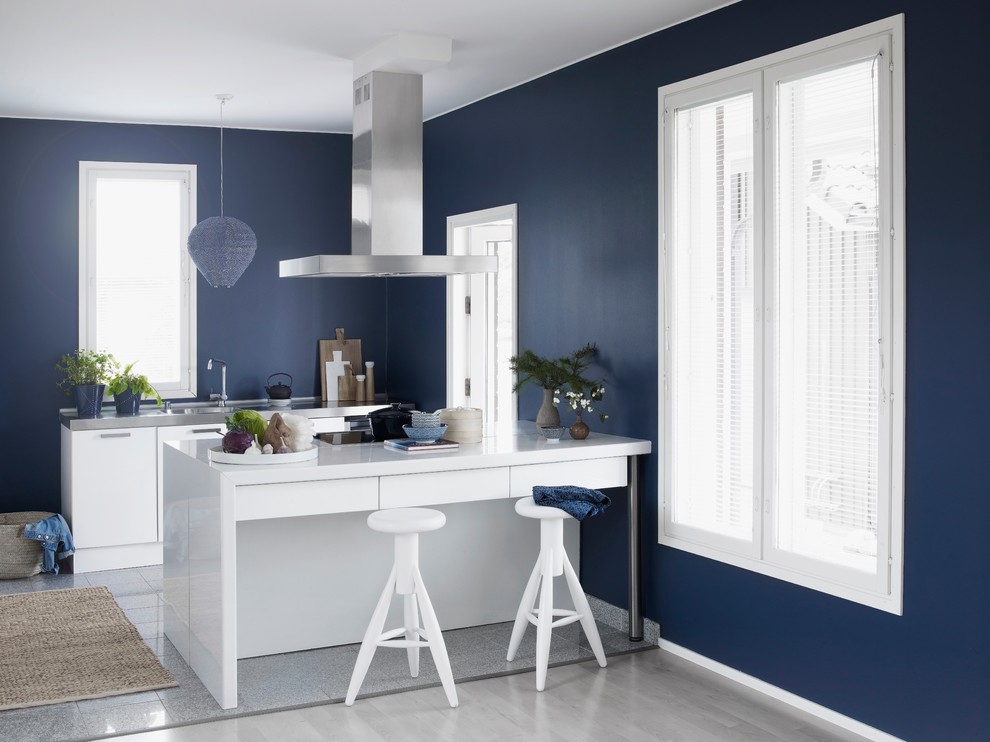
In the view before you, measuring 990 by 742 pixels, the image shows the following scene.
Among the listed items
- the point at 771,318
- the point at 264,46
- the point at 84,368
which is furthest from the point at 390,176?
the point at 84,368

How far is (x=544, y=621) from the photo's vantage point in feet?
13.1

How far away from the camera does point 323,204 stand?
276 inches

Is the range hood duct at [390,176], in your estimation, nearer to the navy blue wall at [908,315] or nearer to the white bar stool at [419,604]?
the navy blue wall at [908,315]

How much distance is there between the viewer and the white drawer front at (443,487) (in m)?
3.95

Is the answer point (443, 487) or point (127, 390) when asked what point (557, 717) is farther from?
point (127, 390)

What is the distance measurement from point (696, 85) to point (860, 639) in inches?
86.0

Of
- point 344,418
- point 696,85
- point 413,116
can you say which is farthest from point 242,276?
point 696,85

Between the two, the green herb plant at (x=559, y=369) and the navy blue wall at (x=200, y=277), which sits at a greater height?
the navy blue wall at (x=200, y=277)

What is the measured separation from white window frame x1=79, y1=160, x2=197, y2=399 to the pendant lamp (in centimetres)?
38

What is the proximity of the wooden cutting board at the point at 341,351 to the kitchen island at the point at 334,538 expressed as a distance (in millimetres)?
2452

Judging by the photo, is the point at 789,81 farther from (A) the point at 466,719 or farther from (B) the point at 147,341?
(B) the point at 147,341

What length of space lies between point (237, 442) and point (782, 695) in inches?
86.9

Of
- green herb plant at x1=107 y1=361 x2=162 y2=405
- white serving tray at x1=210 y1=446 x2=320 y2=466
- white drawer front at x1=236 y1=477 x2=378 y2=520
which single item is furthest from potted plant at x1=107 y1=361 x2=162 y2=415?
white drawer front at x1=236 y1=477 x2=378 y2=520

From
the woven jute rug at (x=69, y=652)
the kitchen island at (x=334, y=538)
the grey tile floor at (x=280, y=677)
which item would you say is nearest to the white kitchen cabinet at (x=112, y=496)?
the woven jute rug at (x=69, y=652)
